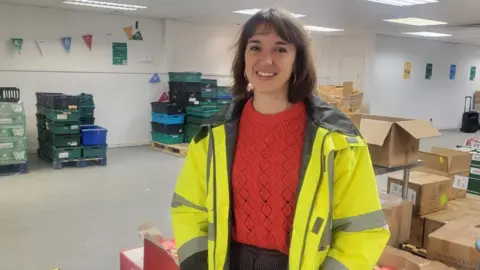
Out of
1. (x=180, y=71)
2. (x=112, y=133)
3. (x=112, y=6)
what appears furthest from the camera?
(x=180, y=71)

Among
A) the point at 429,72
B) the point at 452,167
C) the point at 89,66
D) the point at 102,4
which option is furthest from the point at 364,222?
the point at 429,72

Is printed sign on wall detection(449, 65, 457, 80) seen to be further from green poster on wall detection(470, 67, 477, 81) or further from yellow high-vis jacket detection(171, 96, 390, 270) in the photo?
yellow high-vis jacket detection(171, 96, 390, 270)

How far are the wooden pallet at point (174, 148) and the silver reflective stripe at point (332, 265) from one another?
253 inches

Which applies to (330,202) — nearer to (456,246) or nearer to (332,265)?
(332,265)

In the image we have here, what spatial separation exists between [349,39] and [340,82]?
1.15m

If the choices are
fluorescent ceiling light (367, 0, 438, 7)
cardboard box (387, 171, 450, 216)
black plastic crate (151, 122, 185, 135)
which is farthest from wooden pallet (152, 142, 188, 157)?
cardboard box (387, 171, 450, 216)

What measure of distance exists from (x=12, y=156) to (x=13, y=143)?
18 cm

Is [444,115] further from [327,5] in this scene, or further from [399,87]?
[327,5]

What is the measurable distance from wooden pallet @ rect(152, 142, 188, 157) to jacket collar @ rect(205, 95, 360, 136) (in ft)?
20.4

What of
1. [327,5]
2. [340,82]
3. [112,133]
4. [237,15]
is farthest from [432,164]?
[340,82]

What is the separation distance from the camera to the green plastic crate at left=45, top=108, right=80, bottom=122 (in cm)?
648

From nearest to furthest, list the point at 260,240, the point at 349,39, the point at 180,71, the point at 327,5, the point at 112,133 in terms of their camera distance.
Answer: the point at 260,240 < the point at 327,5 < the point at 112,133 < the point at 180,71 < the point at 349,39

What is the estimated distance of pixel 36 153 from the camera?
7730mm

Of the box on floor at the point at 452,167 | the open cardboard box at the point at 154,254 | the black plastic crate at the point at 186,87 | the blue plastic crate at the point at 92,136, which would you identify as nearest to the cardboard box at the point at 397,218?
the box on floor at the point at 452,167
